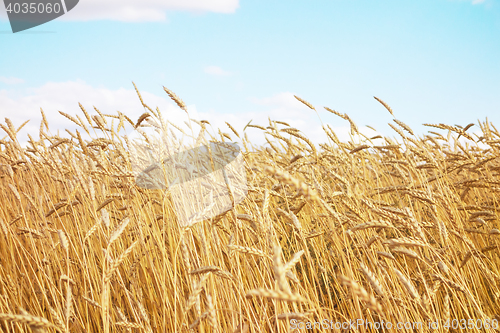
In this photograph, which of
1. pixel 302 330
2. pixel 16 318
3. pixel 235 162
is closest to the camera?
pixel 16 318

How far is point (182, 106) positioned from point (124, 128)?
556 millimetres

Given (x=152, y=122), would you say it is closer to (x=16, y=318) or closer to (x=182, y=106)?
(x=182, y=106)

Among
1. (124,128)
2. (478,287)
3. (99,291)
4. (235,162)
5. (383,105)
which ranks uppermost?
(124,128)

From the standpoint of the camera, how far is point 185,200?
69.7 inches

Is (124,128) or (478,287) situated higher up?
(124,128)

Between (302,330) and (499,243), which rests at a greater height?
(302,330)

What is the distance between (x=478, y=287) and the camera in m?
1.69

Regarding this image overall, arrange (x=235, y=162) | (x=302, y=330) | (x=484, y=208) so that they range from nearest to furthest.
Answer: (x=302, y=330)
(x=484, y=208)
(x=235, y=162)

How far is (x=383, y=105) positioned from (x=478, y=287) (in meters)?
1.09

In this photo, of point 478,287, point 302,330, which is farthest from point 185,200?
point 478,287

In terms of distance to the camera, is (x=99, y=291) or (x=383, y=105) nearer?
(x=99, y=291)

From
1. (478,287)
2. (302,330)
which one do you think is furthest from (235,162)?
(478,287)

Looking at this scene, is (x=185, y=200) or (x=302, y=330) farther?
(x=185, y=200)

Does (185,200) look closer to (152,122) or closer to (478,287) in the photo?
(152,122)
